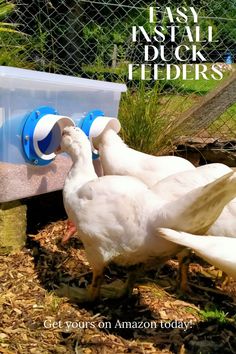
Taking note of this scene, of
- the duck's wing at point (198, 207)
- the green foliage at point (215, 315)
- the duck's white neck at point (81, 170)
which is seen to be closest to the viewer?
the duck's wing at point (198, 207)

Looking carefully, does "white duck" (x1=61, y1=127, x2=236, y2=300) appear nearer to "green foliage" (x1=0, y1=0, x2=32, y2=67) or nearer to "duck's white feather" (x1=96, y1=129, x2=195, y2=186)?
"duck's white feather" (x1=96, y1=129, x2=195, y2=186)

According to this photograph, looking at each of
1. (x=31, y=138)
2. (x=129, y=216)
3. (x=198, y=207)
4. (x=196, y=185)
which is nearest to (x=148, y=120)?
(x=31, y=138)

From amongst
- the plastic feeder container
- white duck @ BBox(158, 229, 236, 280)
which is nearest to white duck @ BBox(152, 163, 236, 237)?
white duck @ BBox(158, 229, 236, 280)

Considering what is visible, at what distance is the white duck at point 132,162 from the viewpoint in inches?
92.0

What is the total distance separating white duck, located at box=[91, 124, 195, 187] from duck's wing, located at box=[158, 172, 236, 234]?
20.9 inches

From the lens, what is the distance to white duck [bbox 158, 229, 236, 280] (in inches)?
59.6

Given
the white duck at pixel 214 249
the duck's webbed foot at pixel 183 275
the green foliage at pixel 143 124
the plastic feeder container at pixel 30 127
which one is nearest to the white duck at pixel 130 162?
the plastic feeder container at pixel 30 127

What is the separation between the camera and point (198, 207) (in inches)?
67.3

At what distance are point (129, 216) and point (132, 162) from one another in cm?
65

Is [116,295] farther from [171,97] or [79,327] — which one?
[171,97]

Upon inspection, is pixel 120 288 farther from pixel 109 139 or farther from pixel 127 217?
pixel 109 139

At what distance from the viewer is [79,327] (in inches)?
75.2

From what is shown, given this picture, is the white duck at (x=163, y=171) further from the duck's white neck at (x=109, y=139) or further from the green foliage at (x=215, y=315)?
the green foliage at (x=215, y=315)

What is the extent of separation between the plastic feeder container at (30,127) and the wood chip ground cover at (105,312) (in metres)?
0.38
